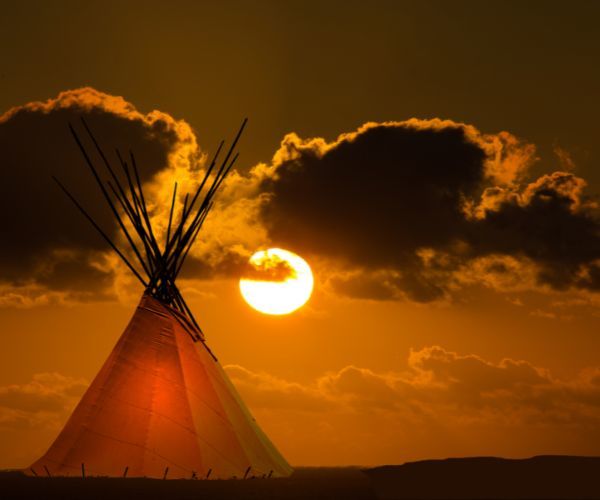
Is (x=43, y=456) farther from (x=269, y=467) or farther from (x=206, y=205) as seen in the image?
(x=206, y=205)

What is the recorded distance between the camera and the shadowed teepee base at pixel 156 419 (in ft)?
82.8

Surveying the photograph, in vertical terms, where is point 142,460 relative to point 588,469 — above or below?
below

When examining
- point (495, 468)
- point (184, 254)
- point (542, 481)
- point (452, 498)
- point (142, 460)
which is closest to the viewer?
point (452, 498)

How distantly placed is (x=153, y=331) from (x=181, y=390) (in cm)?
209

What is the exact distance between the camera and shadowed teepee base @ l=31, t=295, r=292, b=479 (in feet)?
82.8

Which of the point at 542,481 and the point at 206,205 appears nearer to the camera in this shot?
the point at 542,481

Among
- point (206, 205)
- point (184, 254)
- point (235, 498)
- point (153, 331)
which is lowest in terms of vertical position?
point (235, 498)

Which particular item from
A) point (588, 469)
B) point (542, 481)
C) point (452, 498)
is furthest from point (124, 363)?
point (588, 469)

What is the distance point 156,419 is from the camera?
25766 millimetres

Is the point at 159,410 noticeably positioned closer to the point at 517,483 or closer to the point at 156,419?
the point at 156,419

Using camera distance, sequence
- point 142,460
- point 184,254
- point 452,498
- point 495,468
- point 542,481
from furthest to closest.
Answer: point 495,468 < point 184,254 < point 542,481 < point 142,460 < point 452,498

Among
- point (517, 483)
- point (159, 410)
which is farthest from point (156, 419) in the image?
point (517, 483)

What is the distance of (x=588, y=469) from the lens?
99.9 feet

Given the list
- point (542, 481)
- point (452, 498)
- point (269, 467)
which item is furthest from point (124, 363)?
point (542, 481)
